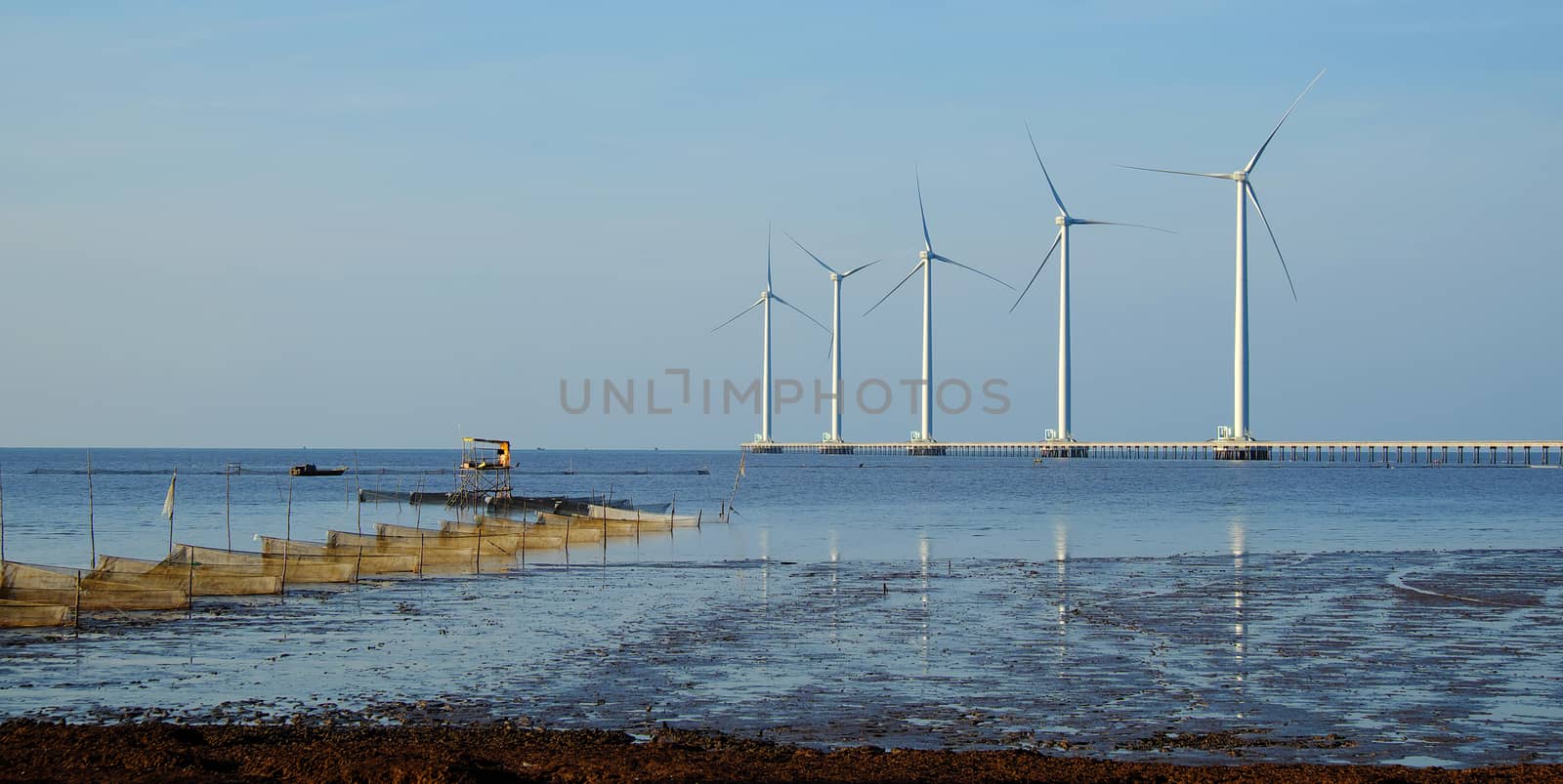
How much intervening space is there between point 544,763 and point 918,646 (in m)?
12.6

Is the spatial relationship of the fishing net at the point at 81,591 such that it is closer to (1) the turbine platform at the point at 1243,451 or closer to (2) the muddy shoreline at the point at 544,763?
(2) the muddy shoreline at the point at 544,763

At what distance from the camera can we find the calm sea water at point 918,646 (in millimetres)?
20422

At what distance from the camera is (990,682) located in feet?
76.8

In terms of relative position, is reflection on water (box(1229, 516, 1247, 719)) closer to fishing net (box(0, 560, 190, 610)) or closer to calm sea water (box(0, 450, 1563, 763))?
calm sea water (box(0, 450, 1563, 763))

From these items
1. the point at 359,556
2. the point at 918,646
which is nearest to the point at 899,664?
the point at 918,646

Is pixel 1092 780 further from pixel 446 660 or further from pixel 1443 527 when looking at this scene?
pixel 1443 527

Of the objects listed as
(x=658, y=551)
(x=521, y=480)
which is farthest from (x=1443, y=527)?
(x=521, y=480)

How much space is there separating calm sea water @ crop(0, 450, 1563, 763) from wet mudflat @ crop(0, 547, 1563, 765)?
104 mm

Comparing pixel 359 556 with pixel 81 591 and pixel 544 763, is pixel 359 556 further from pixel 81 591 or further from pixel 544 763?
pixel 544 763

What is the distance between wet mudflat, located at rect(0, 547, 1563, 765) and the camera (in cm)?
1973

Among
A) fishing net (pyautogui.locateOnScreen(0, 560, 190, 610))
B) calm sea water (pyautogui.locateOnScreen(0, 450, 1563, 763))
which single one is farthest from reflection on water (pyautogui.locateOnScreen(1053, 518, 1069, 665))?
fishing net (pyautogui.locateOnScreen(0, 560, 190, 610))

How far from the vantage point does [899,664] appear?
83.5 feet

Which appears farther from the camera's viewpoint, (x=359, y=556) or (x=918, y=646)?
(x=359, y=556)

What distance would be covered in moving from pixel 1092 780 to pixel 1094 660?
10358 millimetres
